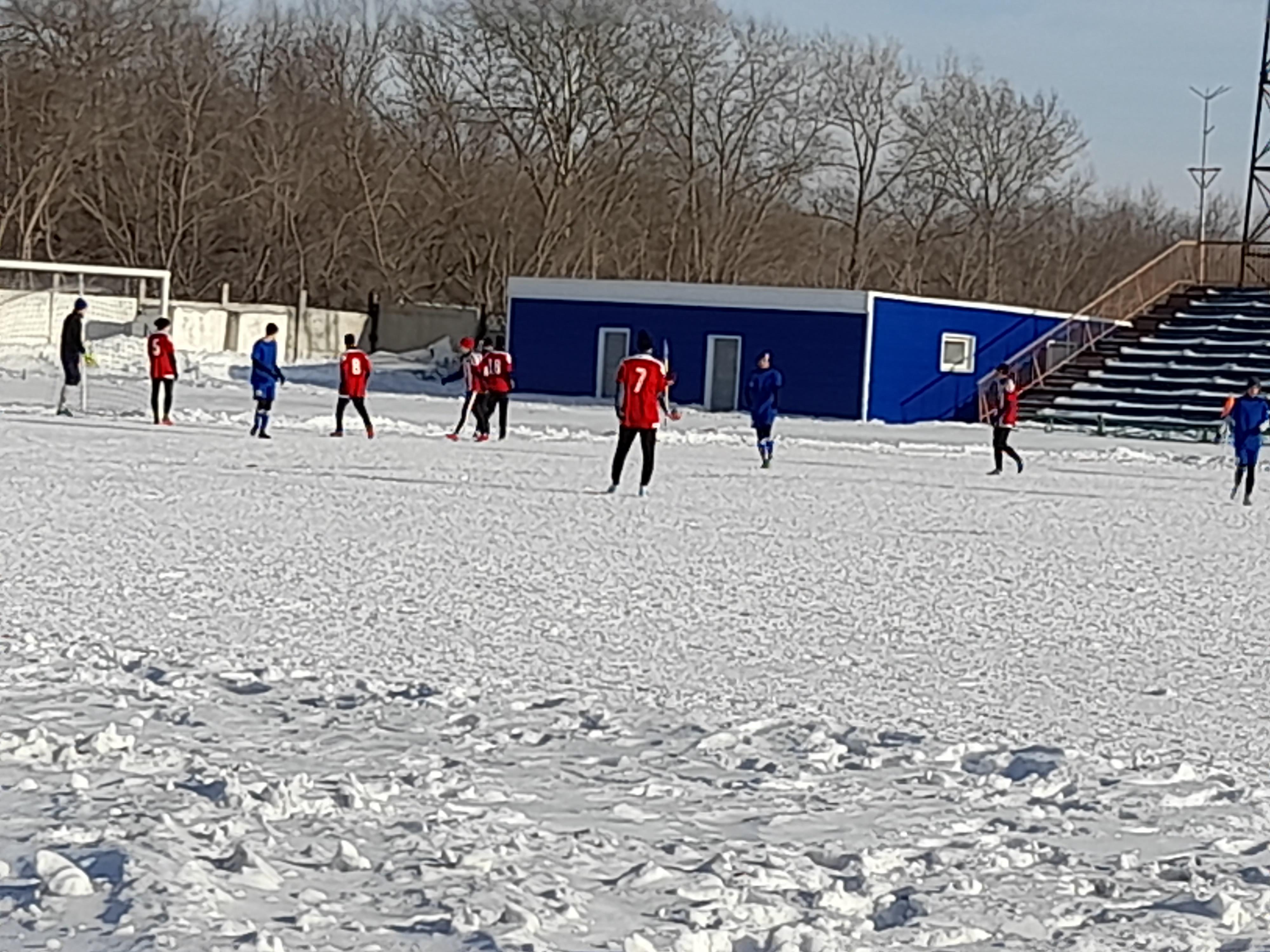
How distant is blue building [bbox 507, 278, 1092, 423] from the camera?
39.2 m

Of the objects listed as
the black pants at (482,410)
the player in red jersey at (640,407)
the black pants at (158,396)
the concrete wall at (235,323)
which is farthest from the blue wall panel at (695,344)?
the player in red jersey at (640,407)

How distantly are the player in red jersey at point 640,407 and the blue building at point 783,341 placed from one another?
2079 cm

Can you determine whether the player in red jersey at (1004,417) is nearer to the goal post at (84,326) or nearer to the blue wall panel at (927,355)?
the goal post at (84,326)

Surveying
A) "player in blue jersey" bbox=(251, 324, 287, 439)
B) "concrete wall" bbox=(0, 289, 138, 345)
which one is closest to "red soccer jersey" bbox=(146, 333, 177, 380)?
"player in blue jersey" bbox=(251, 324, 287, 439)

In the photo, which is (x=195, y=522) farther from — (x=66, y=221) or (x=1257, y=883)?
(x=66, y=221)

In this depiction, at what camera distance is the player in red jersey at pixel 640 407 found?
18.1 metres

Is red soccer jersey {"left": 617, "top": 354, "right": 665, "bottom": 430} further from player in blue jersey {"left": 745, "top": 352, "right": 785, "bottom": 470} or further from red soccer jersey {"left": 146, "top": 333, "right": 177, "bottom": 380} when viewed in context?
red soccer jersey {"left": 146, "top": 333, "right": 177, "bottom": 380}

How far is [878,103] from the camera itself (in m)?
68.9

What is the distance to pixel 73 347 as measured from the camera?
85.9 ft

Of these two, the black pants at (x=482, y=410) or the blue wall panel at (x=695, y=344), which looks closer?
the black pants at (x=482, y=410)

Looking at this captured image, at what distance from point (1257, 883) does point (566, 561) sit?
756cm

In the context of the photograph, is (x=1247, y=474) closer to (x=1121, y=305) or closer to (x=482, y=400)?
(x=482, y=400)

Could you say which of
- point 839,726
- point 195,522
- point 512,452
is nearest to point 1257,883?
point 839,726

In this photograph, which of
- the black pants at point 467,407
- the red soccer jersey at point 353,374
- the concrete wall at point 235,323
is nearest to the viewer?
the red soccer jersey at point 353,374
